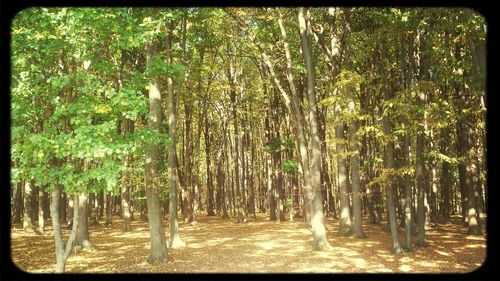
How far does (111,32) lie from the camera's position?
11219 mm

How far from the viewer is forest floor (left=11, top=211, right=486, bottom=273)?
12.5m

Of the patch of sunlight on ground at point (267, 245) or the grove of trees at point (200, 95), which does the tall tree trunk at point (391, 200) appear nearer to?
the grove of trees at point (200, 95)

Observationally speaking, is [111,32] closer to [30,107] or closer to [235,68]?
[30,107]

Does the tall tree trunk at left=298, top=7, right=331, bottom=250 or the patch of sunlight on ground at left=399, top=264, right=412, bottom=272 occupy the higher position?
the tall tree trunk at left=298, top=7, right=331, bottom=250

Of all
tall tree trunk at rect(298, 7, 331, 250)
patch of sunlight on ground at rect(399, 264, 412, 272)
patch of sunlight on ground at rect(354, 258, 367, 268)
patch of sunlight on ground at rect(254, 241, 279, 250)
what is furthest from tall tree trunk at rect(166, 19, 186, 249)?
patch of sunlight on ground at rect(399, 264, 412, 272)

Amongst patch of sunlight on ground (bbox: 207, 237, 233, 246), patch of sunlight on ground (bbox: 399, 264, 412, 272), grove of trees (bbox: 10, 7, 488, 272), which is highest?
grove of trees (bbox: 10, 7, 488, 272)

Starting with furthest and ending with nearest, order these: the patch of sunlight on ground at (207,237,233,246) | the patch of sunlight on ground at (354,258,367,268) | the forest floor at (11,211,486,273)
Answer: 1. the patch of sunlight on ground at (207,237,233,246)
2. the forest floor at (11,211,486,273)
3. the patch of sunlight on ground at (354,258,367,268)

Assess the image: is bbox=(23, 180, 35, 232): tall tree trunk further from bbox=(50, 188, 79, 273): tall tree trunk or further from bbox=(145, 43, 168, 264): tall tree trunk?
bbox=(50, 188, 79, 273): tall tree trunk

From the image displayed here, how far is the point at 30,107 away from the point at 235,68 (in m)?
20.4

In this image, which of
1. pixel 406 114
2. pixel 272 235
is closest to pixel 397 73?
pixel 406 114

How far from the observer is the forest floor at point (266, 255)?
12.5 metres

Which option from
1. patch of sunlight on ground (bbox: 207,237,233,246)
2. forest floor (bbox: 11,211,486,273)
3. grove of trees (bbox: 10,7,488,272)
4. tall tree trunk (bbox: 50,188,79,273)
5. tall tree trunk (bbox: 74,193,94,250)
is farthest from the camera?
patch of sunlight on ground (bbox: 207,237,233,246)

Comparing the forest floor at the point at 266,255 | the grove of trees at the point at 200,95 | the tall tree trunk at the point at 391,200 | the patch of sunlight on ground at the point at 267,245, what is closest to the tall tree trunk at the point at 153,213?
the grove of trees at the point at 200,95

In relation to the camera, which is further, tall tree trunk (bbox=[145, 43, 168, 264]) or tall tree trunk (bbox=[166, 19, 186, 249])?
tall tree trunk (bbox=[166, 19, 186, 249])
